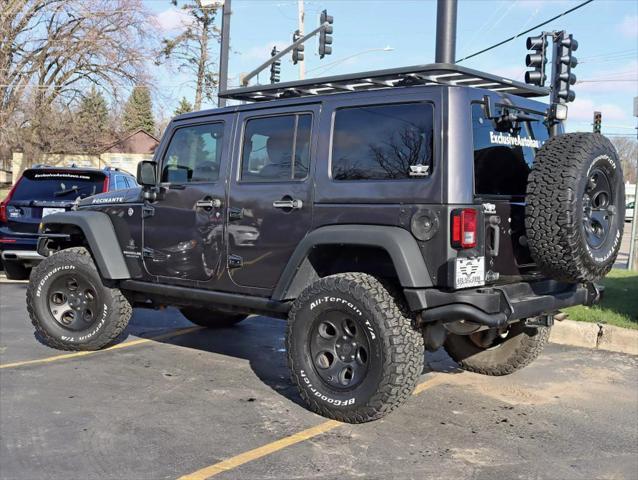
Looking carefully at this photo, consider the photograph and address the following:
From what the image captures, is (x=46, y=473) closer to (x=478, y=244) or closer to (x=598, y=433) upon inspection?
(x=478, y=244)

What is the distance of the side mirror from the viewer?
5.47 metres

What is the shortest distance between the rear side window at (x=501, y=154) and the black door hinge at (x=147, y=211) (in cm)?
280

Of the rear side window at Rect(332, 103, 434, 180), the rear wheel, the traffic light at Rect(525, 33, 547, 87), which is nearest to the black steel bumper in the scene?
the rear side window at Rect(332, 103, 434, 180)

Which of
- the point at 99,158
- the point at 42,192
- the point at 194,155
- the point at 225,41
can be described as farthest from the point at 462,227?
the point at 99,158

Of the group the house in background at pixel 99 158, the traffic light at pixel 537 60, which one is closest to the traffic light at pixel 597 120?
the traffic light at pixel 537 60

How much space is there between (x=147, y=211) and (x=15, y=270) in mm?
5606

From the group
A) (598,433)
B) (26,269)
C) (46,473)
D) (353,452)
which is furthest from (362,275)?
(26,269)

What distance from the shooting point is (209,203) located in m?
5.13

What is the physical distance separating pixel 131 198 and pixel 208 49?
35.2 m

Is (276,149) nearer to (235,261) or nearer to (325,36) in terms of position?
(235,261)

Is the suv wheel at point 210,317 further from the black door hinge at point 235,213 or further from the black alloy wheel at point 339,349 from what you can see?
the black alloy wheel at point 339,349

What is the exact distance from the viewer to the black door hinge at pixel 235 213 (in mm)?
4938

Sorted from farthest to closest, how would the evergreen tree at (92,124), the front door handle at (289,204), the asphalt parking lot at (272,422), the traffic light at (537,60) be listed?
the evergreen tree at (92,124) → the traffic light at (537,60) → the front door handle at (289,204) → the asphalt parking lot at (272,422)

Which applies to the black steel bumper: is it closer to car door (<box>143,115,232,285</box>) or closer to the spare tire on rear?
the spare tire on rear
